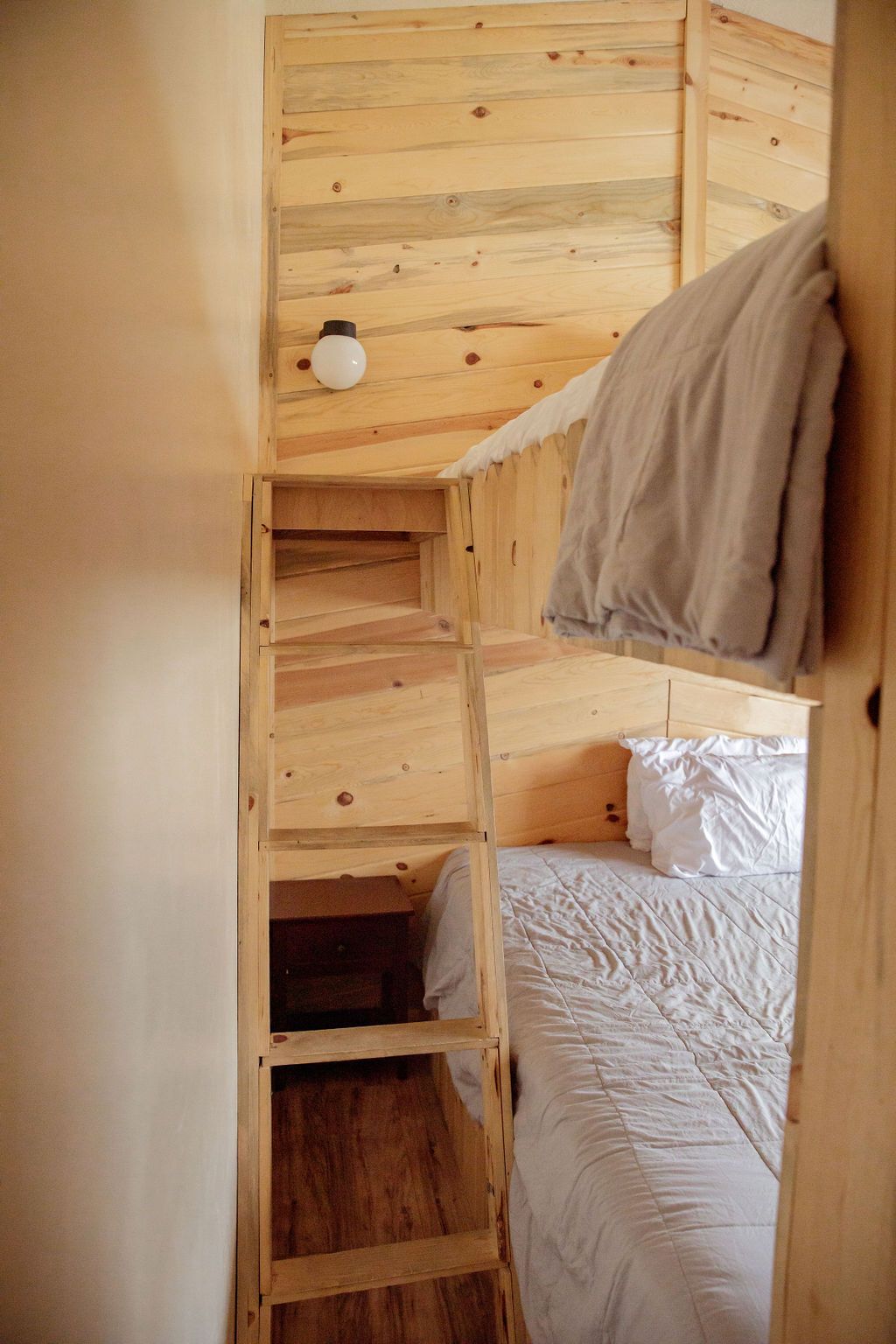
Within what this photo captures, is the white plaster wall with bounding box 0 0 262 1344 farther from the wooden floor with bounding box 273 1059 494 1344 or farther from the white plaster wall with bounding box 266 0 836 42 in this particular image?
the white plaster wall with bounding box 266 0 836 42

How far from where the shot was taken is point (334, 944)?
239 centimetres

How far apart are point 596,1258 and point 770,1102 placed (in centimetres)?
39

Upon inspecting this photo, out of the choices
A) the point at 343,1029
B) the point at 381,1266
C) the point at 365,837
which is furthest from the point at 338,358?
the point at 381,1266

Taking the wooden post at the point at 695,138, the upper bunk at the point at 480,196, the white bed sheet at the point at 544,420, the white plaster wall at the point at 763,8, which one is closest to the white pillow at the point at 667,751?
the upper bunk at the point at 480,196

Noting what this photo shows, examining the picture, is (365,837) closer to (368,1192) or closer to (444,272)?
(368,1192)

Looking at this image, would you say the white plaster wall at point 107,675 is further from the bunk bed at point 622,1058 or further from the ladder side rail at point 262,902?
the bunk bed at point 622,1058

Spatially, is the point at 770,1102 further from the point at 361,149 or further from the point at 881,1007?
the point at 361,149

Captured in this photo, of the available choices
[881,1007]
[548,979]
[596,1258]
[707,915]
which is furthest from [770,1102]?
[881,1007]

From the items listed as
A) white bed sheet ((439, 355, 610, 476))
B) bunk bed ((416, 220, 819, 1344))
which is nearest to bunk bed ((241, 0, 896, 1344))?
bunk bed ((416, 220, 819, 1344))

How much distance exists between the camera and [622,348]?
96cm

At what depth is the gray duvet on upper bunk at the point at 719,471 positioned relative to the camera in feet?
1.95

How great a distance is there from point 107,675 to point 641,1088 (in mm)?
1263

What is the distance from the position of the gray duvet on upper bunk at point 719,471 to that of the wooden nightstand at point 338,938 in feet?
5.31

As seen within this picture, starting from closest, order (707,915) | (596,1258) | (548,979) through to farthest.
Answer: (596,1258), (548,979), (707,915)
